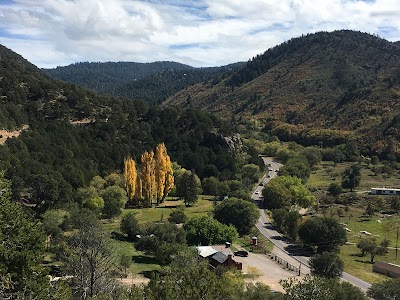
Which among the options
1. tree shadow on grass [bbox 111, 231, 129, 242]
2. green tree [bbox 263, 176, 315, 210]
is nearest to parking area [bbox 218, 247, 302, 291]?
tree shadow on grass [bbox 111, 231, 129, 242]

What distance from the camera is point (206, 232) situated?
181ft

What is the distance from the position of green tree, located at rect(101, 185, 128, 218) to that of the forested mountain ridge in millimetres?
5036

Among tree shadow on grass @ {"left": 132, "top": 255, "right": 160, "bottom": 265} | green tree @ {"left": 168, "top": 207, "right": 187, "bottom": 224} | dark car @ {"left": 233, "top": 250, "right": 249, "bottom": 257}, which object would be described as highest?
green tree @ {"left": 168, "top": 207, "right": 187, "bottom": 224}

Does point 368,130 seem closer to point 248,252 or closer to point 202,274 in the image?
point 248,252

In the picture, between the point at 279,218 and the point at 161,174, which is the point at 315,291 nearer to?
the point at 279,218

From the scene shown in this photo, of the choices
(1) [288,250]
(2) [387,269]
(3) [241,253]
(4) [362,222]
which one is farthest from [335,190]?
(3) [241,253]

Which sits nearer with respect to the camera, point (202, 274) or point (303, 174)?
point (202, 274)

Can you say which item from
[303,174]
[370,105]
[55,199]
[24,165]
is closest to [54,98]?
[24,165]

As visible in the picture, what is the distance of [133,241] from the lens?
56250mm

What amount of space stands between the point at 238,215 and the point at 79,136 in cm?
4052

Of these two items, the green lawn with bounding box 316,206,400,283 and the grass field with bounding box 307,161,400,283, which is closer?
the green lawn with bounding box 316,206,400,283

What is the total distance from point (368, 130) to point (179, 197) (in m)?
90.4

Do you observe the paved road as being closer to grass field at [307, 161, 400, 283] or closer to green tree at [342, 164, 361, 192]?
grass field at [307, 161, 400, 283]

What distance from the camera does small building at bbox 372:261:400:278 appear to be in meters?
51.3
